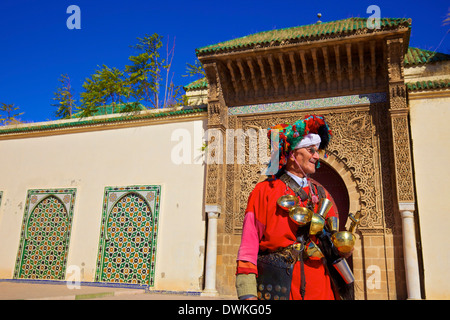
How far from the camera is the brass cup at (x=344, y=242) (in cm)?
185

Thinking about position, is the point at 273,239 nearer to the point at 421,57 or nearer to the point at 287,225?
the point at 287,225

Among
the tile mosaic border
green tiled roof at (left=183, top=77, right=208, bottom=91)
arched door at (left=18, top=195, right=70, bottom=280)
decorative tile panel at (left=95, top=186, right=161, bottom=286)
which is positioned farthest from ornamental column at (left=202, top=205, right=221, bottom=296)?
green tiled roof at (left=183, top=77, right=208, bottom=91)

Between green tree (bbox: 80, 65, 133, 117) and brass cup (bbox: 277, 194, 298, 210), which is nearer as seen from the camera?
brass cup (bbox: 277, 194, 298, 210)

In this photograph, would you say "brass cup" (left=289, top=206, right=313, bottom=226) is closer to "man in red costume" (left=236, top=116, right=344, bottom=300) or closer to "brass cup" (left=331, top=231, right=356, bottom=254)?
"man in red costume" (left=236, top=116, right=344, bottom=300)

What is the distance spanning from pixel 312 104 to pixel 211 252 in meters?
2.89

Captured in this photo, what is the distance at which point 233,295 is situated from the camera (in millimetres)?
6121

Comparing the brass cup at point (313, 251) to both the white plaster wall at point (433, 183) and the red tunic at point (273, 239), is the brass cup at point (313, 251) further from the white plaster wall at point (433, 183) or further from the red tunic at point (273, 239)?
the white plaster wall at point (433, 183)

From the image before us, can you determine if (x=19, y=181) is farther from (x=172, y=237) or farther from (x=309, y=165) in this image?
(x=309, y=165)

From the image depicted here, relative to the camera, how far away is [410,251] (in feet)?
17.4

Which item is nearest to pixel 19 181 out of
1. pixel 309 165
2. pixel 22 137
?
pixel 22 137

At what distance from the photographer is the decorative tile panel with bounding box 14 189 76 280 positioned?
7.29 metres

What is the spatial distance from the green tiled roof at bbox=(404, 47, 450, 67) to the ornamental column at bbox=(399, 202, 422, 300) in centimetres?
286

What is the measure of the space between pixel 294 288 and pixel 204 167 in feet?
16.5

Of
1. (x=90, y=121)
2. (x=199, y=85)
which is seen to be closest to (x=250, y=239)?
(x=90, y=121)
